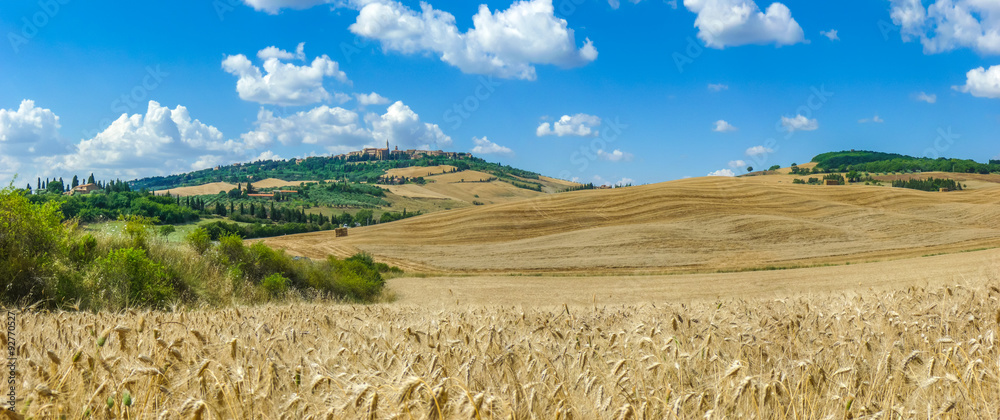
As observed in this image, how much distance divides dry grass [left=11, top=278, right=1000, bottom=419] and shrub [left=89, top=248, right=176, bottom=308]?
24.8 ft

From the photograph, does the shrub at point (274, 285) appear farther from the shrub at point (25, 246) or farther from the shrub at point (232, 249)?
the shrub at point (25, 246)

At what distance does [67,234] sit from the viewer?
41.4ft

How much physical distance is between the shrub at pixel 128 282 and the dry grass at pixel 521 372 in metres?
7.56

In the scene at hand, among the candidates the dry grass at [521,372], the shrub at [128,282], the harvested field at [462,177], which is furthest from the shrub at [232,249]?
the harvested field at [462,177]

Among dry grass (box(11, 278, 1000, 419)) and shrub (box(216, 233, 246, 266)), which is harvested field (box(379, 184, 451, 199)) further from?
dry grass (box(11, 278, 1000, 419))

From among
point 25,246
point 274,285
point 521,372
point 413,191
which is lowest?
point 274,285

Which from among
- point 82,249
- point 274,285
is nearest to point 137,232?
point 82,249

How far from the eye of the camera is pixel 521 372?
2861 mm

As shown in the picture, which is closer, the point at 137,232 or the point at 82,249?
the point at 82,249

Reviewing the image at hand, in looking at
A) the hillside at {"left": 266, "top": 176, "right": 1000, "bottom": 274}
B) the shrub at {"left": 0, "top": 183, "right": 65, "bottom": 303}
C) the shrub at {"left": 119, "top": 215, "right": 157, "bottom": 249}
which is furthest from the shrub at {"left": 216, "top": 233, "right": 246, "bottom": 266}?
the hillside at {"left": 266, "top": 176, "right": 1000, "bottom": 274}

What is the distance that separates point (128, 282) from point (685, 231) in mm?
44387

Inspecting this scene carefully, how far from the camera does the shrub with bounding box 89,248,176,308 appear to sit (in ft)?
35.9

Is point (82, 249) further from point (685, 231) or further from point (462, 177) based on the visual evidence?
point (462, 177)

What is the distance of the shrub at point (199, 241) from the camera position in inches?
715
